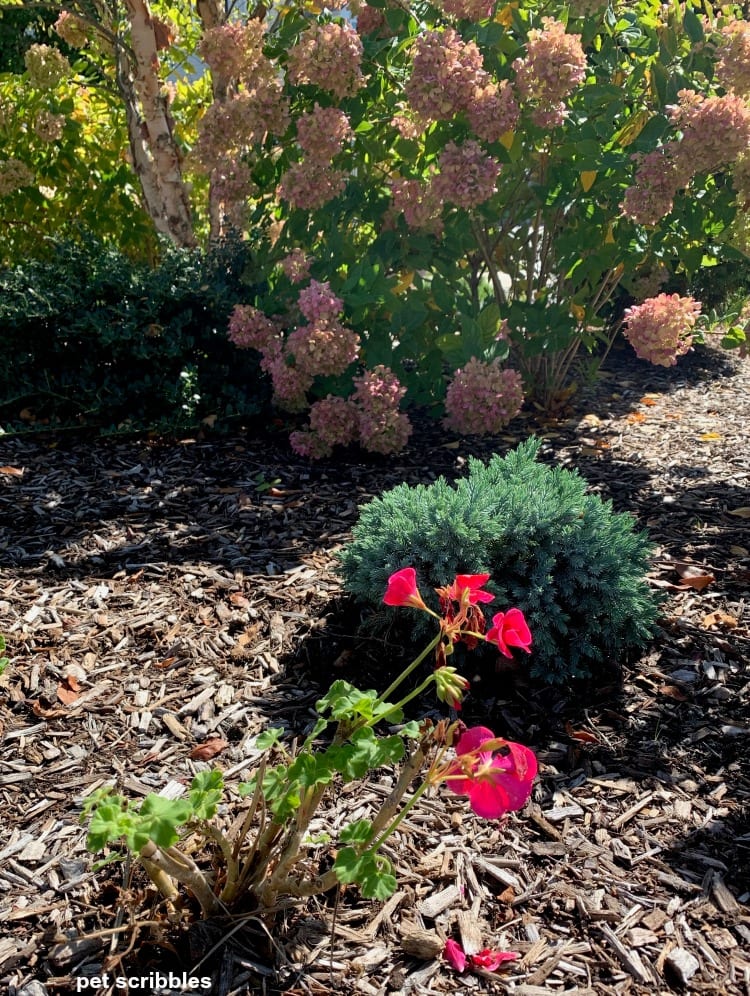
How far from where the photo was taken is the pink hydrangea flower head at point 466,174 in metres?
4.04

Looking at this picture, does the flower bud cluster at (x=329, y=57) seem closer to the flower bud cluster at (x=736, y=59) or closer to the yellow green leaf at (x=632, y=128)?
the yellow green leaf at (x=632, y=128)

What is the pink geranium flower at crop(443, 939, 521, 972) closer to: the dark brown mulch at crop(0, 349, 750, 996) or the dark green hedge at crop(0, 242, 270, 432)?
the dark brown mulch at crop(0, 349, 750, 996)

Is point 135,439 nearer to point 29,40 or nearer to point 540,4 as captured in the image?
point 540,4

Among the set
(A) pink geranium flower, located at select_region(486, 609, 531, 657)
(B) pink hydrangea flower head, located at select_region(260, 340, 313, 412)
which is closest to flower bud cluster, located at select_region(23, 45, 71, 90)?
(B) pink hydrangea flower head, located at select_region(260, 340, 313, 412)

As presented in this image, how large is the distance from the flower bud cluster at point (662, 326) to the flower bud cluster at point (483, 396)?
2.40 ft

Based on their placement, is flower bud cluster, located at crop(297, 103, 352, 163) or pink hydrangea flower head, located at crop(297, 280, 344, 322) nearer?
flower bud cluster, located at crop(297, 103, 352, 163)

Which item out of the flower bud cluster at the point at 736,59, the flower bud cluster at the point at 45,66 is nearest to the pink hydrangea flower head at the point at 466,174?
the flower bud cluster at the point at 736,59

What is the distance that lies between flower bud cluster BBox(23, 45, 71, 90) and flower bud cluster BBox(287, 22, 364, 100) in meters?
2.18

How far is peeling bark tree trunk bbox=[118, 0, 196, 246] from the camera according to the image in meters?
5.31

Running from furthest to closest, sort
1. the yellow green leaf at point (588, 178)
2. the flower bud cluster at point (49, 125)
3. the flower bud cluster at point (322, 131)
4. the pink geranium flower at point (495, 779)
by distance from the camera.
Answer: the flower bud cluster at point (49, 125)
the yellow green leaf at point (588, 178)
the flower bud cluster at point (322, 131)
the pink geranium flower at point (495, 779)

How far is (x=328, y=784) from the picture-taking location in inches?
63.6

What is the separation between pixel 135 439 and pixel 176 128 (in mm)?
3375

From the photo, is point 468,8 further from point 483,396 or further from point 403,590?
point 403,590

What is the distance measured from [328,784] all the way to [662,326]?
11.9 ft
